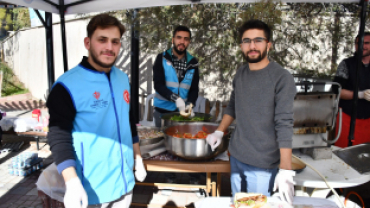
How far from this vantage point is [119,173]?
5.25ft

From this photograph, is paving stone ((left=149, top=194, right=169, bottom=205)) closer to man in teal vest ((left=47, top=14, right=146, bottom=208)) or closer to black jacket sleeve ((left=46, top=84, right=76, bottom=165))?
man in teal vest ((left=47, top=14, right=146, bottom=208))

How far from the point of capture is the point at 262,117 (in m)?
1.79

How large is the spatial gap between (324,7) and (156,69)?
160 inches

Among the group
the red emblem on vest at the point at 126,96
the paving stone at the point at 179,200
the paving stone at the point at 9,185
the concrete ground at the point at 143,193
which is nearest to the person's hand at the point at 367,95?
the concrete ground at the point at 143,193

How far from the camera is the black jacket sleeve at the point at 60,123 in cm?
135

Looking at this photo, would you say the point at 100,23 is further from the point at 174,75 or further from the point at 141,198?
the point at 141,198

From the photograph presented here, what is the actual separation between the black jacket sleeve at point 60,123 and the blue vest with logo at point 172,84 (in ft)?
7.24

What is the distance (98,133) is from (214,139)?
0.94 m

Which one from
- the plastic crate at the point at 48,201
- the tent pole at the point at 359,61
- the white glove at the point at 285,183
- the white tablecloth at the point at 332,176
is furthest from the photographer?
the tent pole at the point at 359,61

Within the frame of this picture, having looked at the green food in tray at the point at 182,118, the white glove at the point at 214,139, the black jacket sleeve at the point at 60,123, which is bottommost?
the white glove at the point at 214,139

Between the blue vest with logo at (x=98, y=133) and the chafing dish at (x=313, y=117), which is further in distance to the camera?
the chafing dish at (x=313, y=117)

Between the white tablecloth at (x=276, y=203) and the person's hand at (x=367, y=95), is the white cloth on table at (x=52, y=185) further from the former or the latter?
the person's hand at (x=367, y=95)

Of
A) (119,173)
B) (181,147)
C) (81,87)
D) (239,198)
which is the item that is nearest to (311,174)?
(239,198)

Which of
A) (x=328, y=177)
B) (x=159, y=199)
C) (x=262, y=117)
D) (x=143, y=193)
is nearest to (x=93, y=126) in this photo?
(x=262, y=117)
